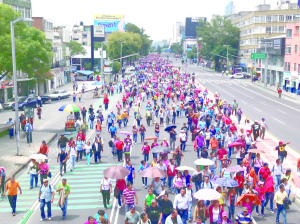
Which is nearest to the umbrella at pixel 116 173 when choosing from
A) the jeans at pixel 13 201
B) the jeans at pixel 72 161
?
the jeans at pixel 13 201

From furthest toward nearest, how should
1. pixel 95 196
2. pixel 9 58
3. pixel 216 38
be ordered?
pixel 216 38, pixel 9 58, pixel 95 196

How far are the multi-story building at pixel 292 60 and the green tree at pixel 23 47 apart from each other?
4033 cm

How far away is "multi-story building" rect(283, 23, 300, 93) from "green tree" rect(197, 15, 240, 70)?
49.9m

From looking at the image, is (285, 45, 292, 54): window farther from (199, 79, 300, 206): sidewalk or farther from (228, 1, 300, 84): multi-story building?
(199, 79, 300, 206): sidewalk

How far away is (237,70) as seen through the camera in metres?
113

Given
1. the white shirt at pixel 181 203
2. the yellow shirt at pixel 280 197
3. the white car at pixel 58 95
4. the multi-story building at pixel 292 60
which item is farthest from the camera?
the multi-story building at pixel 292 60

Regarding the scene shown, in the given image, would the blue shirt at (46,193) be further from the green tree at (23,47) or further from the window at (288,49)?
the window at (288,49)

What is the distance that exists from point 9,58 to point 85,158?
12.5 meters

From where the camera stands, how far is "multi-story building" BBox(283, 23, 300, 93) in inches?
2532

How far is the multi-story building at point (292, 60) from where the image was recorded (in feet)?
211

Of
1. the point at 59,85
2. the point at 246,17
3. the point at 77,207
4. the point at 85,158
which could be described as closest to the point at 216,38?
the point at 246,17

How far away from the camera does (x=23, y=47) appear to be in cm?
3288

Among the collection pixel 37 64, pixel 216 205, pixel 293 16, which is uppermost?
pixel 293 16

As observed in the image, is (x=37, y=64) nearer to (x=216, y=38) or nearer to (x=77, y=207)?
(x=77, y=207)
